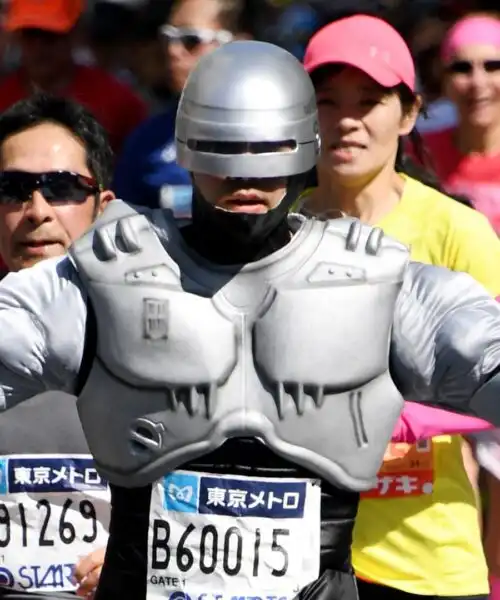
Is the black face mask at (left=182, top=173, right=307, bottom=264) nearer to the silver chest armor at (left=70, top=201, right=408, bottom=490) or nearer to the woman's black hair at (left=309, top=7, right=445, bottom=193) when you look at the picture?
the silver chest armor at (left=70, top=201, right=408, bottom=490)

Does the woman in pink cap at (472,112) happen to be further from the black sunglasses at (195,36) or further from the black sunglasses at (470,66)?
the black sunglasses at (195,36)

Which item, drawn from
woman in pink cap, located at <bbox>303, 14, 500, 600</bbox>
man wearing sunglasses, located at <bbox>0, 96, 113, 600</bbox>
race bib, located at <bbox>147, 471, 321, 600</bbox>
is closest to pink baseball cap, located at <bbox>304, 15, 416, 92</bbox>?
woman in pink cap, located at <bbox>303, 14, 500, 600</bbox>

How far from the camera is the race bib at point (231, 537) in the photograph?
412cm

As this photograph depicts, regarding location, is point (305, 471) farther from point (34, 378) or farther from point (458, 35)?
point (458, 35)

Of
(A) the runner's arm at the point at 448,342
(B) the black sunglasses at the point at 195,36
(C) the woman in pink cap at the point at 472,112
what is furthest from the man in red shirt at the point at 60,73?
(A) the runner's arm at the point at 448,342

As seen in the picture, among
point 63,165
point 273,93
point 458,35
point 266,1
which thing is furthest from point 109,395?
point 266,1

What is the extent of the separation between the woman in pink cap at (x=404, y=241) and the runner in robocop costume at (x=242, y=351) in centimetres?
102

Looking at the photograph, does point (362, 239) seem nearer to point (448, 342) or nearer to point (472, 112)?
point (448, 342)

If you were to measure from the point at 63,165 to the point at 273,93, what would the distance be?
1.45m

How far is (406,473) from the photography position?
17.2ft

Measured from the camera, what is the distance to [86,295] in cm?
415

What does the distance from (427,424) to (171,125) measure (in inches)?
89.2

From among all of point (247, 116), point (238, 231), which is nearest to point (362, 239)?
point (238, 231)

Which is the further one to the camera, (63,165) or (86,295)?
A: (63,165)
